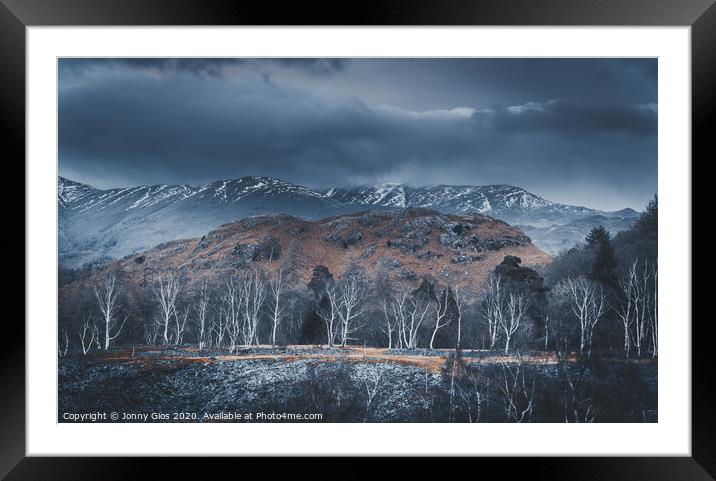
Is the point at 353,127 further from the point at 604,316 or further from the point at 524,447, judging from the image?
the point at 524,447

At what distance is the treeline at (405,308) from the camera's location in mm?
5852

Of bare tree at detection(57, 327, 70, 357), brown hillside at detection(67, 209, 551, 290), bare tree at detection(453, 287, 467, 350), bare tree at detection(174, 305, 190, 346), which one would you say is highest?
brown hillside at detection(67, 209, 551, 290)

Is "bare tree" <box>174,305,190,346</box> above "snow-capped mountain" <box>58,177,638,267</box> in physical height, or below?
below

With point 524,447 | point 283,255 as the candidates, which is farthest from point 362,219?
point 524,447

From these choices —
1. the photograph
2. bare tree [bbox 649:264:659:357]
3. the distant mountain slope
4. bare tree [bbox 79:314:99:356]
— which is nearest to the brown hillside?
the photograph

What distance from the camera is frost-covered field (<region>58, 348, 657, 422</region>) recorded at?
5.77 meters

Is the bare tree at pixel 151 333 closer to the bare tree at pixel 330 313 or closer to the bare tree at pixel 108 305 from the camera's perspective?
the bare tree at pixel 108 305

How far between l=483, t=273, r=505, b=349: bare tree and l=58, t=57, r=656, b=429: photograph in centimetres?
3

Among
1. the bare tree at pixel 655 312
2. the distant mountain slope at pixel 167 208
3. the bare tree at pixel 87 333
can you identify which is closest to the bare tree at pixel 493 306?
the bare tree at pixel 655 312

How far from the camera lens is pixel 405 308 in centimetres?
600

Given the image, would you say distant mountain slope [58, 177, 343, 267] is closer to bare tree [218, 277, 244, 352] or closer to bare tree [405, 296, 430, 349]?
bare tree [218, 277, 244, 352]
